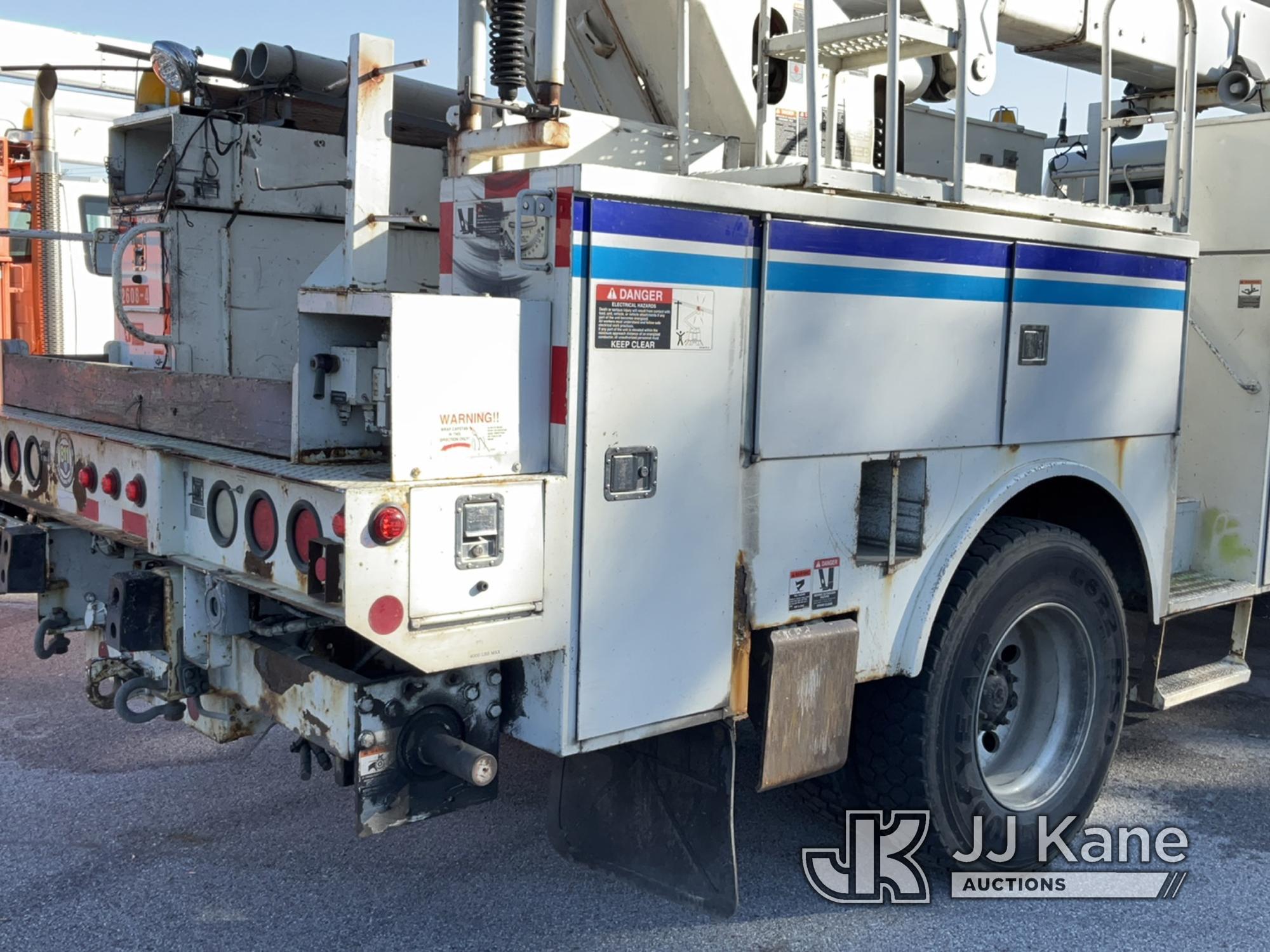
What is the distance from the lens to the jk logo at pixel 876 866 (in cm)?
390

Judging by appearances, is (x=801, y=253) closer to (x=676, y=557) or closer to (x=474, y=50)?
(x=676, y=557)

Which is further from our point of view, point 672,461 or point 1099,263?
point 1099,263

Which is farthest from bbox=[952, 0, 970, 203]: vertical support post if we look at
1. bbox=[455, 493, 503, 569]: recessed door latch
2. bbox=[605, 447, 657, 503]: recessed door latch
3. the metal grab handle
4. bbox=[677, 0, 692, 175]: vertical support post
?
the metal grab handle

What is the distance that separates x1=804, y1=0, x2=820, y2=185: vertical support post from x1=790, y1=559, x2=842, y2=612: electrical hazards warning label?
3.17 feet

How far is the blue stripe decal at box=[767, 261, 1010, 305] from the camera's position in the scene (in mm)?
3285

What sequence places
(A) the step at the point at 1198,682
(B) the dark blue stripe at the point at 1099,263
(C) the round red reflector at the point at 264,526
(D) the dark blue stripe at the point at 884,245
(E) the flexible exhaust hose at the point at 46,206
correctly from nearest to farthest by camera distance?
1. (C) the round red reflector at the point at 264,526
2. (D) the dark blue stripe at the point at 884,245
3. (B) the dark blue stripe at the point at 1099,263
4. (A) the step at the point at 1198,682
5. (E) the flexible exhaust hose at the point at 46,206

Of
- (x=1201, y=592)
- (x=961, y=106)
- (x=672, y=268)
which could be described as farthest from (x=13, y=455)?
(x=1201, y=592)

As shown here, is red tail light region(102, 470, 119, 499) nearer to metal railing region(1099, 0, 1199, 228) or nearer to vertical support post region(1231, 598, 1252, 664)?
metal railing region(1099, 0, 1199, 228)

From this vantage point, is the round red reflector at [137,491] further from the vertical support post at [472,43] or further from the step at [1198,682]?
the step at [1198,682]

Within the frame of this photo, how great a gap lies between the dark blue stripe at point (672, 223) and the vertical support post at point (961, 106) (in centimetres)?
82

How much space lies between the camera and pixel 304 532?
295 cm

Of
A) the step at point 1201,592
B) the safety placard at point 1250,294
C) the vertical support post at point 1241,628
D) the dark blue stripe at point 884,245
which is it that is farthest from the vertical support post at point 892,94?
the vertical support post at point 1241,628

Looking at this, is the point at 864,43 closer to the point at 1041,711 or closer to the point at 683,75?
the point at 683,75

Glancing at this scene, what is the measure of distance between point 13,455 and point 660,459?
2.44m
